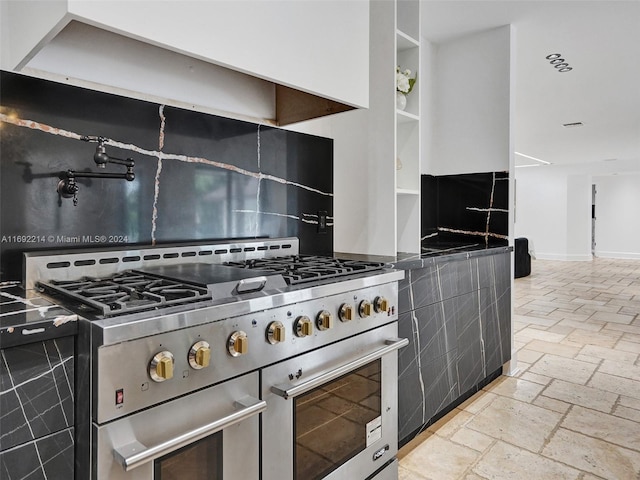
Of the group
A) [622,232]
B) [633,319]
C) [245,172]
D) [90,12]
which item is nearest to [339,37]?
[245,172]

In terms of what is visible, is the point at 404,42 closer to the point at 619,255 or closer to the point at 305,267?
the point at 305,267

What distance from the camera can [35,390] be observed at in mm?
898

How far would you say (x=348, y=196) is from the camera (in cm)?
253

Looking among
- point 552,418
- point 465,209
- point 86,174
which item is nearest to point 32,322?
point 86,174

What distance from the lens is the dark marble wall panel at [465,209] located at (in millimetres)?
3254

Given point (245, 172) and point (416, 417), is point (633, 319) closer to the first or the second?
point (416, 417)

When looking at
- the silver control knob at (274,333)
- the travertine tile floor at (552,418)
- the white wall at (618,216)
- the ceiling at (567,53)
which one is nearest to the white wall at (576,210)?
the white wall at (618,216)

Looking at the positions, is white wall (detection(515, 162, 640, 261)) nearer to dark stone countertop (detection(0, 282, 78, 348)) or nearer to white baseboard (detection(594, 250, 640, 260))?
white baseboard (detection(594, 250, 640, 260))

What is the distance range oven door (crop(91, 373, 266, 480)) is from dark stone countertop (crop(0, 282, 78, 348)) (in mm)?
230

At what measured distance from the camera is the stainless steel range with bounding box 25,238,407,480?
949mm

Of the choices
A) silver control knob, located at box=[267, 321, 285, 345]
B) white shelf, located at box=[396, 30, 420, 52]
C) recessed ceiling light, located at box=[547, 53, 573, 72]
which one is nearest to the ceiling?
recessed ceiling light, located at box=[547, 53, 573, 72]

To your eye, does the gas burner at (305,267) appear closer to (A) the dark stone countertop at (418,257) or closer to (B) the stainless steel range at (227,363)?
(B) the stainless steel range at (227,363)

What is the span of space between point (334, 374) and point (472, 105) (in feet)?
8.90

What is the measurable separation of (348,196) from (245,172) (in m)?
0.70
